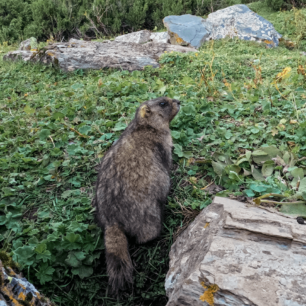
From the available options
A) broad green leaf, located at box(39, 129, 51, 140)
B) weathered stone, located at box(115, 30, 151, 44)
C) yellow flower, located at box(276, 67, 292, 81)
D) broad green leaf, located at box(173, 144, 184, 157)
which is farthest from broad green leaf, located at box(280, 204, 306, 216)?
weathered stone, located at box(115, 30, 151, 44)

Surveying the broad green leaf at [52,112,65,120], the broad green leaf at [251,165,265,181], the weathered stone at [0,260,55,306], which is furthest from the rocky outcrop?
the weathered stone at [0,260,55,306]

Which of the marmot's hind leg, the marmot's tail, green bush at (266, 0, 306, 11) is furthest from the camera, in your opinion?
green bush at (266, 0, 306, 11)

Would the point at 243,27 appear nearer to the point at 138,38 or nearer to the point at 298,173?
the point at 138,38

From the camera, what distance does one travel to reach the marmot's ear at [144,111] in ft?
12.9

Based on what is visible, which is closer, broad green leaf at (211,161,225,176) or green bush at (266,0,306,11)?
broad green leaf at (211,161,225,176)

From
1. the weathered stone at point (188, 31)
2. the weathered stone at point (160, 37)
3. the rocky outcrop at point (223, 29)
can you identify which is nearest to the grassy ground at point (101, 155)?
the weathered stone at point (188, 31)

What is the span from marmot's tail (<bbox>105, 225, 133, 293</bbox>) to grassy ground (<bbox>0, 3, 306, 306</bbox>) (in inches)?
6.8

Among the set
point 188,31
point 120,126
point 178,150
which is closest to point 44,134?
point 120,126

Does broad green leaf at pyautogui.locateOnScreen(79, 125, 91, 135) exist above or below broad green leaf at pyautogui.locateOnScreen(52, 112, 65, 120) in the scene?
below

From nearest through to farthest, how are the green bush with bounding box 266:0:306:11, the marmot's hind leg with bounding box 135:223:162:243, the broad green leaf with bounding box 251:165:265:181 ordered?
the marmot's hind leg with bounding box 135:223:162:243, the broad green leaf with bounding box 251:165:265:181, the green bush with bounding box 266:0:306:11

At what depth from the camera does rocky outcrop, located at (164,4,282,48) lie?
9.77 meters

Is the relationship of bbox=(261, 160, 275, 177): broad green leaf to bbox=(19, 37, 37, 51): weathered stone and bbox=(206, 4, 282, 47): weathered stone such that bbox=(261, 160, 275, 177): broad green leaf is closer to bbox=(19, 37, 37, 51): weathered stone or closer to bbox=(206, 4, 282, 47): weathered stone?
bbox=(206, 4, 282, 47): weathered stone

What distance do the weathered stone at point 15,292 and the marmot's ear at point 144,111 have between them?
2349 mm

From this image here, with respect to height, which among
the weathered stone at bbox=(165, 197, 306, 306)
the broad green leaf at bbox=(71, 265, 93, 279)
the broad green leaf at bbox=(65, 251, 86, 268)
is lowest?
the broad green leaf at bbox=(71, 265, 93, 279)
